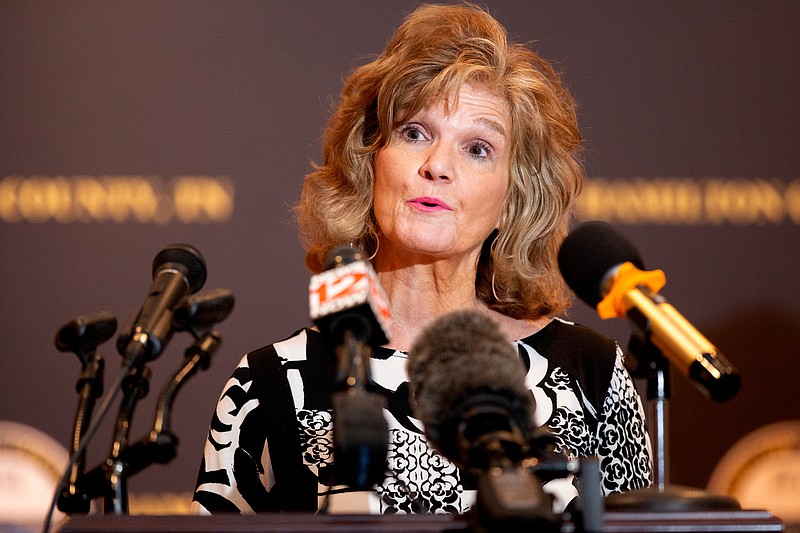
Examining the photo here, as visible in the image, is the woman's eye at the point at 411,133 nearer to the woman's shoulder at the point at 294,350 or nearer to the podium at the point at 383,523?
the woman's shoulder at the point at 294,350

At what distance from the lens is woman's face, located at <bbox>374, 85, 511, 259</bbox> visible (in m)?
2.18

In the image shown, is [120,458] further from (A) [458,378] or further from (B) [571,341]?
(B) [571,341]

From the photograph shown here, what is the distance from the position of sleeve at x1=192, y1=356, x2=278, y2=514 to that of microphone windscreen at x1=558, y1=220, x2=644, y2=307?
3.09 ft

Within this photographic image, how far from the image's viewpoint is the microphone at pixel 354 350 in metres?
1.08

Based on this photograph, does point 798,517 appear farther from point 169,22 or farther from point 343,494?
point 169,22

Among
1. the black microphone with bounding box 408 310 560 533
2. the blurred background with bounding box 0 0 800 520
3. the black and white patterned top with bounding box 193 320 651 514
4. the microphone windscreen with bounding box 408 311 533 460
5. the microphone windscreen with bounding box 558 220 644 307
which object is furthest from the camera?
the blurred background with bounding box 0 0 800 520

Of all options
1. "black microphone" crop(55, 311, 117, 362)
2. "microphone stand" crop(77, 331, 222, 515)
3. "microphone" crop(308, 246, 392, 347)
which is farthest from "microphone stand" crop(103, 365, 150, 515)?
"microphone" crop(308, 246, 392, 347)

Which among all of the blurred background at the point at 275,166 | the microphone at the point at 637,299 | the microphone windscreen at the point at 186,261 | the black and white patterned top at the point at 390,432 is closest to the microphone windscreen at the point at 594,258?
the microphone at the point at 637,299

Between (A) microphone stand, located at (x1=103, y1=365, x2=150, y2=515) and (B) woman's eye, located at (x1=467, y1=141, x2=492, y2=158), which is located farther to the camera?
(B) woman's eye, located at (x1=467, y1=141, x2=492, y2=158)

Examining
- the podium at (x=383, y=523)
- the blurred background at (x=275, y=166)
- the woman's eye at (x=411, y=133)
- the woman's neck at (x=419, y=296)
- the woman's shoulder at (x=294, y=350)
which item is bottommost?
the podium at (x=383, y=523)

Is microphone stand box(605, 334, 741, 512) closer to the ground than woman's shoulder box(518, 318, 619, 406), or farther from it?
closer to the ground

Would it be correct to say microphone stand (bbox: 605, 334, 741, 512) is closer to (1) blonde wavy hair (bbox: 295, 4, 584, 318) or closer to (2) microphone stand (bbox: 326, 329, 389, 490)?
(2) microphone stand (bbox: 326, 329, 389, 490)

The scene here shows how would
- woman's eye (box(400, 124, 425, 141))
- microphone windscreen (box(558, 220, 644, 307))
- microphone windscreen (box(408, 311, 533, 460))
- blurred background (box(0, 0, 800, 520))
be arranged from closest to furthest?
microphone windscreen (box(408, 311, 533, 460)), microphone windscreen (box(558, 220, 644, 307)), woman's eye (box(400, 124, 425, 141)), blurred background (box(0, 0, 800, 520))

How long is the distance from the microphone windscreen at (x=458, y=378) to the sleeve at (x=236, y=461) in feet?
3.32
